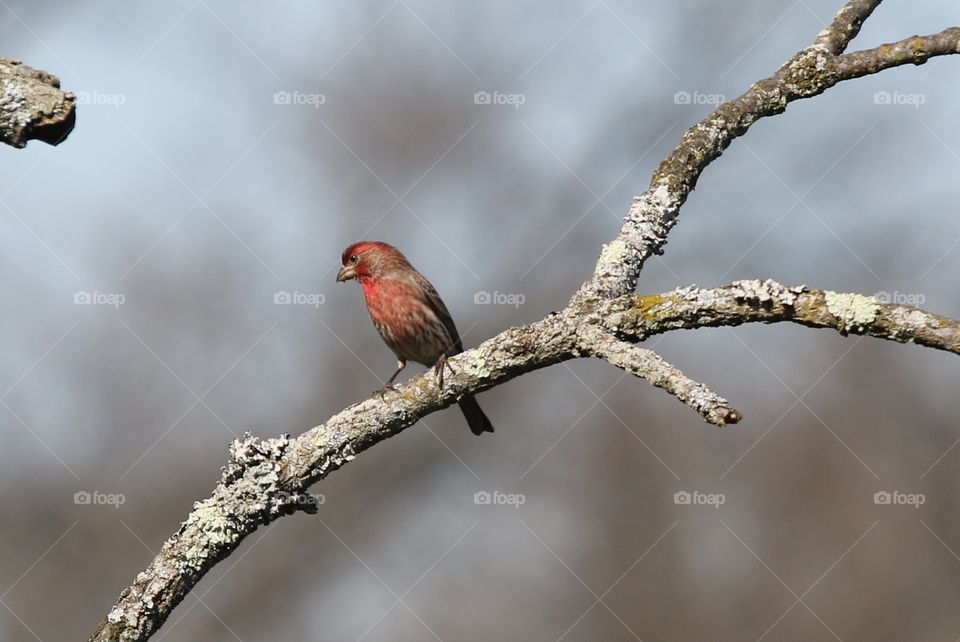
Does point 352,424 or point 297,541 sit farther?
point 297,541

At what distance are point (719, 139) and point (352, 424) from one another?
205 centimetres

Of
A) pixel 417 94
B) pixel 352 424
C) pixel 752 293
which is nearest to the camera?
pixel 752 293

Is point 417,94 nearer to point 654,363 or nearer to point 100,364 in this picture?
point 100,364

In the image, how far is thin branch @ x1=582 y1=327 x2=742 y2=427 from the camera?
294 centimetres

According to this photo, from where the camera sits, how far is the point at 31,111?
104 inches

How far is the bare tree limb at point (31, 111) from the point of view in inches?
104

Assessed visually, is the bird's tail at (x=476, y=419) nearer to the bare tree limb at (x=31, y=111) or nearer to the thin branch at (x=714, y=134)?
the thin branch at (x=714, y=134)

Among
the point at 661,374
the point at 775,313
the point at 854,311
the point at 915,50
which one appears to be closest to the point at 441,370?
the point at 661,374

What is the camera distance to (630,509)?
1216 cm

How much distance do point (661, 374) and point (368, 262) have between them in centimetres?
478

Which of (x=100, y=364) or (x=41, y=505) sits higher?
(x=100, y=364)

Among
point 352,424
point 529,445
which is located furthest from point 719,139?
point 529,445

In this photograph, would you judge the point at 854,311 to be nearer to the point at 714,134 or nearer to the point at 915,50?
the point at 714,134

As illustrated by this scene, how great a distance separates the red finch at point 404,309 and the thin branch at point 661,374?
3.52 m
